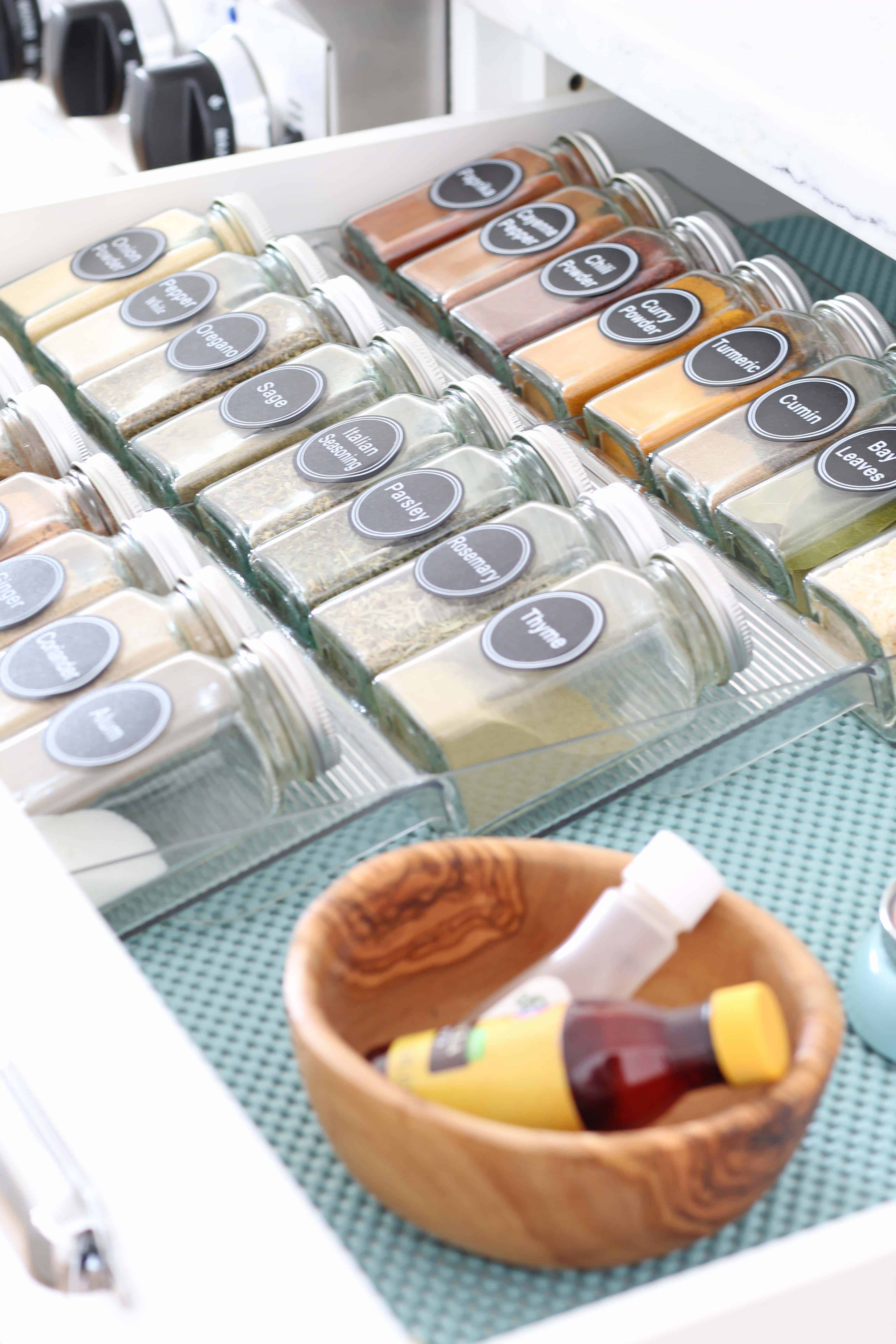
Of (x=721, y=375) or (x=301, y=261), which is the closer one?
(x=721, y=375)

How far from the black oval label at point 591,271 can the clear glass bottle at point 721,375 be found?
99 millimetres

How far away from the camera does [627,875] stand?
0.48 m

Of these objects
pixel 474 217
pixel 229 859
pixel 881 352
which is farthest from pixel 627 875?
pixel 474 217

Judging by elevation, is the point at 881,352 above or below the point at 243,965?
above

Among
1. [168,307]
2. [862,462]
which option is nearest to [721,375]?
[862,462]

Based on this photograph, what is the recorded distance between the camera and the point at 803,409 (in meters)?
0.82

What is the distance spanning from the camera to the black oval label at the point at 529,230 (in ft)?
3.28

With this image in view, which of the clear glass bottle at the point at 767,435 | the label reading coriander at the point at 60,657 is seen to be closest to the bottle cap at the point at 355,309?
the clear glass bottle at the point at 767,435

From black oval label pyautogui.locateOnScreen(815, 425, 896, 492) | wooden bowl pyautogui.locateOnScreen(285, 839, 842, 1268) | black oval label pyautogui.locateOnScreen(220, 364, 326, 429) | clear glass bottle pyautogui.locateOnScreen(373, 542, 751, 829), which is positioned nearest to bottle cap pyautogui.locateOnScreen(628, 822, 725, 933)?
wooden bowl pyautogui.locateOnScreen(285, 839, 842, 1268)

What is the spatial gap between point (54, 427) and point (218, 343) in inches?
5.3

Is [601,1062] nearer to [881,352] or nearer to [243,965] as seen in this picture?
[243,965]

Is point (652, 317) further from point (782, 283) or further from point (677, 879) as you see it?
point (677, 879)

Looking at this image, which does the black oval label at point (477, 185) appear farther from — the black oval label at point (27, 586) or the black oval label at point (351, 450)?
the black oval label at point (27, 586)

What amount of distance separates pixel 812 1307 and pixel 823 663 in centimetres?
38
